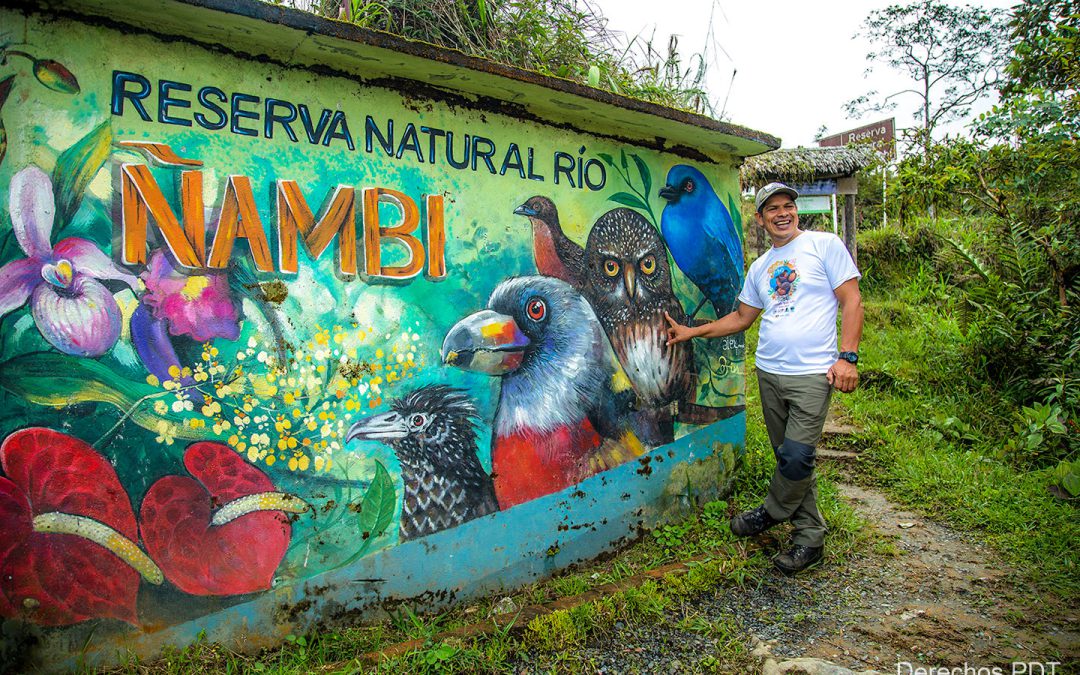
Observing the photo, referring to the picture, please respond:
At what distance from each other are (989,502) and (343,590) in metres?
4.12

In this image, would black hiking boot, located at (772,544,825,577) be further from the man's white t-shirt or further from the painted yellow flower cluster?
the painted yellow flower cluster

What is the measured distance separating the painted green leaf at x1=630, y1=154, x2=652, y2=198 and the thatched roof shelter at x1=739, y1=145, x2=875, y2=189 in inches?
253

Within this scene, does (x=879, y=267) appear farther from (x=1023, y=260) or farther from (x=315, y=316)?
(x=315, y=316)

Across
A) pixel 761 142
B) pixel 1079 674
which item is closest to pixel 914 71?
pixel 761 142

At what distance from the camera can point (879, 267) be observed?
1094cm

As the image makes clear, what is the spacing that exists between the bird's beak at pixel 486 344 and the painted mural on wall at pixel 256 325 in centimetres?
1

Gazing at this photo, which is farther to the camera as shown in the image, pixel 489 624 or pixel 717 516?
pixel 717 516

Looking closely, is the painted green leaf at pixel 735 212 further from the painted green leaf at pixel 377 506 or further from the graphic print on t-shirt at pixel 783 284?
the painted green leaf at pixel 377 506

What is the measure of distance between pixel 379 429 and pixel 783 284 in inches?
87.8

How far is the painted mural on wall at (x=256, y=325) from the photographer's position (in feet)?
6.79

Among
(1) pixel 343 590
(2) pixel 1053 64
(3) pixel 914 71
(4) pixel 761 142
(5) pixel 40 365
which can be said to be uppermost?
(3) pixel 914 71

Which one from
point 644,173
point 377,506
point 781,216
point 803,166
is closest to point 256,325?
point 377,506

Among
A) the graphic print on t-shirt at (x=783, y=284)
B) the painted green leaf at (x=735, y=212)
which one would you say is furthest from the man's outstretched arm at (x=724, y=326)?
the painted green leaf at (x=735, y=212)

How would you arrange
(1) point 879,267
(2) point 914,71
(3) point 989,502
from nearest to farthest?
1. (3) point 989,502
2. (1) point 879,267
3. (2) point 914,71
